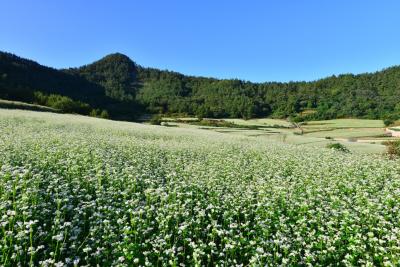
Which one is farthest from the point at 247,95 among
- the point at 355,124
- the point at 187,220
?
the point at 187,220

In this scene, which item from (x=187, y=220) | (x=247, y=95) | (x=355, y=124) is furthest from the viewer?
(x=247, y=95)

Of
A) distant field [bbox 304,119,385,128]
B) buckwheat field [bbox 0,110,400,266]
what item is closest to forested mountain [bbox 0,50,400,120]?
distant field [bbox 304,119,385,128]

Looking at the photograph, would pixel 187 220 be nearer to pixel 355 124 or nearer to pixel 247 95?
pixel 355 124

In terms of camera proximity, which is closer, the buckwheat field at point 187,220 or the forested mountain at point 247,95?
the buckwheat field at point 187,220

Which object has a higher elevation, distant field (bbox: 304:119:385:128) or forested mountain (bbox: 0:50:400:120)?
forested mountain (bbox: 0:50:400:120)

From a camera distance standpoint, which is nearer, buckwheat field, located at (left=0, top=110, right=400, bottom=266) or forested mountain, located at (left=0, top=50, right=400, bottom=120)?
buckwheat field, located at (left=0, top=110, right=400, bottom=266)

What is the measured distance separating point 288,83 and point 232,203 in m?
165

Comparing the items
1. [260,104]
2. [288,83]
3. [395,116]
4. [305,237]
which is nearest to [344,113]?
[395,116]

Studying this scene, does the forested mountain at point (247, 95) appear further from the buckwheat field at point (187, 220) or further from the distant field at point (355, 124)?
the buckwheat field at point (187, 220)

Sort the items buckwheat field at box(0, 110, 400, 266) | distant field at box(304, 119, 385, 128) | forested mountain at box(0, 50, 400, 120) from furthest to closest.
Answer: forested mountain at box(0, 50, 400, 120) → distant field at box(304, 119, 385, 128) → buckwheat field at box(0, 110, 400, 266)

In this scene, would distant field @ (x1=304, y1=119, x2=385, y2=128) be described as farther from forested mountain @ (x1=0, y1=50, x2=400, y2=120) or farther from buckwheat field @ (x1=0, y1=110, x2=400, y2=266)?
buckwheat field @ (x1=0, y1=110, x2=400, y2=266)

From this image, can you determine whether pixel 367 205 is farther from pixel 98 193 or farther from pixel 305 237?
pixel 98 193

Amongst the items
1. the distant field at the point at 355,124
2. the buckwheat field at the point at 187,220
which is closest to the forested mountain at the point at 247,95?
the distant field at the point at 355,124

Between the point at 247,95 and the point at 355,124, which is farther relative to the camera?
the point at 247,95
